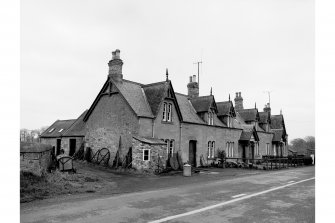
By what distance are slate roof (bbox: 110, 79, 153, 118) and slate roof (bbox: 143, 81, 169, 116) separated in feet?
Result: 1.21

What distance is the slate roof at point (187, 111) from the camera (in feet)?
98.6

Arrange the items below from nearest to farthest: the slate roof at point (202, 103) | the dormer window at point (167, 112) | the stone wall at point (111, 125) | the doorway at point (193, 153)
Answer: the stone wall at point (111, 125), the dormer window at point (167, 112), the doorway at point (193, 153), the slate roof at point (202, 103)

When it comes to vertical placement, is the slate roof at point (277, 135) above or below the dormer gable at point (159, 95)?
below

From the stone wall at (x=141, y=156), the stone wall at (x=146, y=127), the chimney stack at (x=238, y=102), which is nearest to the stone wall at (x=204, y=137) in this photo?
the stone wall at (x=146, y=127)

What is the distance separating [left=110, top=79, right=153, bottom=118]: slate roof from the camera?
80.4 feet

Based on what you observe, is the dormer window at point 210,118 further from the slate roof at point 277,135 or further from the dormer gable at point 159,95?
the slate roof at point 277,135

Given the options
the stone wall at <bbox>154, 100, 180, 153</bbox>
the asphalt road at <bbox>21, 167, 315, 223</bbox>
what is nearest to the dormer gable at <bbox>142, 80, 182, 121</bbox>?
the stone wall at <bbox>154, 100, 180, 153</bbox>

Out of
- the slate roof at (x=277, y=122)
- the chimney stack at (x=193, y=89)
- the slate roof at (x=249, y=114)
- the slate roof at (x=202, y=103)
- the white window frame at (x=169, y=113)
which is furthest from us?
the slate roof at (x=277, y=122)

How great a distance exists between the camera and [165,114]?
26.5 metres

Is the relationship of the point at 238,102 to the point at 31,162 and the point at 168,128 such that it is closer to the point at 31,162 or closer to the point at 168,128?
the point at 168,128

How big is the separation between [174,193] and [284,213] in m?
5.16

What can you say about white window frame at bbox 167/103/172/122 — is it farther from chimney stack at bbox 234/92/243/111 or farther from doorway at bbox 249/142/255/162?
chimney stack at bbox 234/92/243/111

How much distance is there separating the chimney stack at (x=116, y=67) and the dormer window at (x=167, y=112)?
16.2 feet

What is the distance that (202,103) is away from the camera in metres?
33.1
